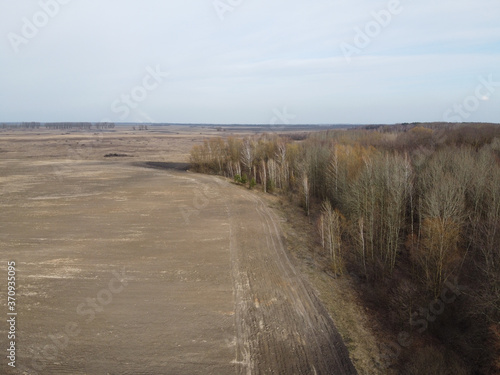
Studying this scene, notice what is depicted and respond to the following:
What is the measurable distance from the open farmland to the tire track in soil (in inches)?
2.2

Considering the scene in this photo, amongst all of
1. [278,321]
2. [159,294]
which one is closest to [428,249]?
[278,321]

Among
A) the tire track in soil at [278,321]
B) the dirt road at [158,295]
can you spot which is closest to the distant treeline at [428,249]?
the tire track in soil at [278,321]

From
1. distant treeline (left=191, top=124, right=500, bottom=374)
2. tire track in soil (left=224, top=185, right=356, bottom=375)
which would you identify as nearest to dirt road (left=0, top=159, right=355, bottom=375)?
tire track in soil (left=224, top=185, right=356, bottom=375)

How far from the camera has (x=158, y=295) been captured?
18.3 m

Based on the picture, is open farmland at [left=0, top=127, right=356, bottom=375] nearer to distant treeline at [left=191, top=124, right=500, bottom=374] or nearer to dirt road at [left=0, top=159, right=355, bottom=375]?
dirt road at [left=0, top=159, right=355, bottom=375]

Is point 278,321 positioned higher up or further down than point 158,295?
further down

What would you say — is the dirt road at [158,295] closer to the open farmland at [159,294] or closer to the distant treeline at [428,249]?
the open farmland at [159,294]

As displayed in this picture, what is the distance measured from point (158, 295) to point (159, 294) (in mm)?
128

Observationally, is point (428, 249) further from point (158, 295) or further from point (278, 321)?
point (158, 295)

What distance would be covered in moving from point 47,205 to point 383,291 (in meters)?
35.9

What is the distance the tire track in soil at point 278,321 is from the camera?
13.3m

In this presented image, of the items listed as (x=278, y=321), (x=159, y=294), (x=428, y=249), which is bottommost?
(x=278, y=321)

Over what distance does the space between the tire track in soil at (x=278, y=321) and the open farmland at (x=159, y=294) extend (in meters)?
0.06

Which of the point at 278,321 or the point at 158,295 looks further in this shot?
the point at 158,295
